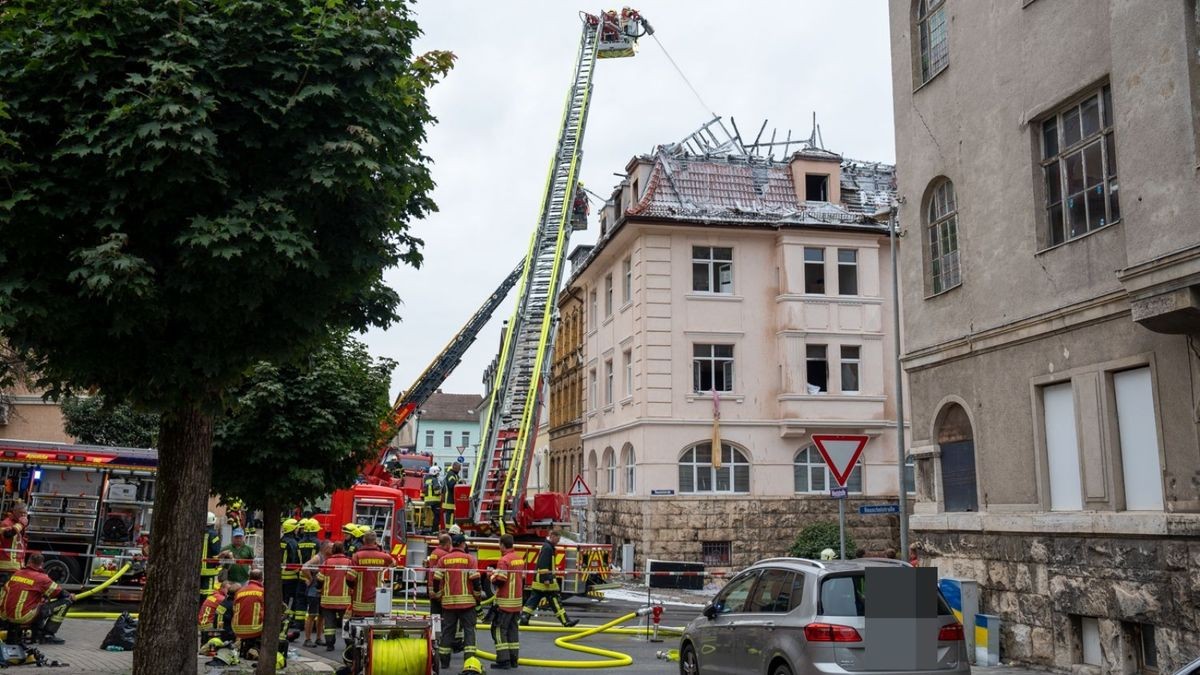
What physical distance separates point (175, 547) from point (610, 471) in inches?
1009

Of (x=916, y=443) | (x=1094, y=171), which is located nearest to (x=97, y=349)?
(x=1094, y=171)

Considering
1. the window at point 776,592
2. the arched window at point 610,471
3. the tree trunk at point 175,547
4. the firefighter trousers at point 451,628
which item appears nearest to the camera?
the tree trunk at point 175,547

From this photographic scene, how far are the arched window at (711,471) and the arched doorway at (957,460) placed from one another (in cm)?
1414

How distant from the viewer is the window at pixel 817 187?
32.5 meters

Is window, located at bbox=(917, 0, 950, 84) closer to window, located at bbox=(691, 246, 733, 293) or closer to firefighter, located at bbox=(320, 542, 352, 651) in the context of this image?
firefighter, located at bbox=(320, 542, 352, 651)

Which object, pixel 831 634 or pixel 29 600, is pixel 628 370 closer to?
pixel 29 600

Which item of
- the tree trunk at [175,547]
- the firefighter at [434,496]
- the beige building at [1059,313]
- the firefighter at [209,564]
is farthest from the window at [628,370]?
the tree trunk at [175,547]

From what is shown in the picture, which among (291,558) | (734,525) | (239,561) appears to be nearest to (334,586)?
(291,558)

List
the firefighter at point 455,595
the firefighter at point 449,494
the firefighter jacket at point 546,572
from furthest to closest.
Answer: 1. the firefighter at point 449,494
2. the firefighter jacket at point 546,572
3. the firefighter at point 455,595

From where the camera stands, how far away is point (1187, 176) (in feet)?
33.9

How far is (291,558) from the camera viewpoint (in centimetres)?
1727

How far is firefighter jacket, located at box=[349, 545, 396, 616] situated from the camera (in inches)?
570

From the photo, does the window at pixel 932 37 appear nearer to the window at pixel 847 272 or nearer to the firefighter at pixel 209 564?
the firefighter at pixel 209 564

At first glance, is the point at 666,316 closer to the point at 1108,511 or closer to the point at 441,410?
the point at 1108,511
